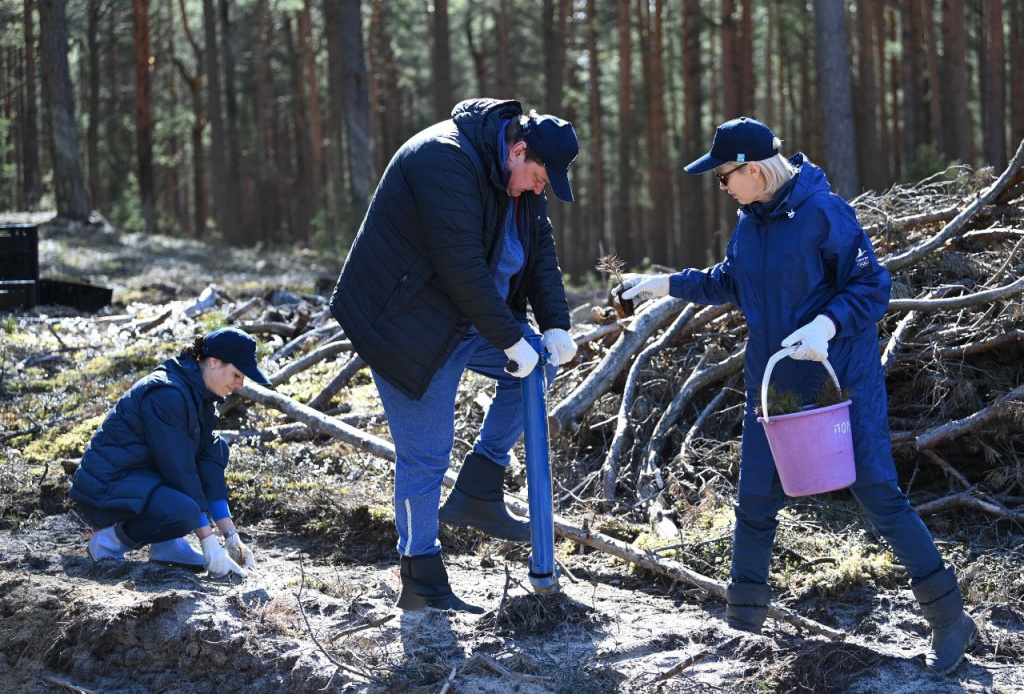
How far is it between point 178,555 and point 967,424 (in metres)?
3.87

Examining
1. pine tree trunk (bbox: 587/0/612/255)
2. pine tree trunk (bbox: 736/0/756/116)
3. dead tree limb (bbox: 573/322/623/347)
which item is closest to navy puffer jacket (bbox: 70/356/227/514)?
dead tree limb (bbox: 573/322/623/347)

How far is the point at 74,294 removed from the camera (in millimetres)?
11305

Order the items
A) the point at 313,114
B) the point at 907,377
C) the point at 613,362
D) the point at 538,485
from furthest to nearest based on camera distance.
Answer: the point at 313,114 < the point at 613,362 < the point at 907,377 < the point at 538,485

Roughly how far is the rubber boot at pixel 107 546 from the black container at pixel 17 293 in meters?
6.96

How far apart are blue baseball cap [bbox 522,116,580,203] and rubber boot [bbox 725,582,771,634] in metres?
1.57

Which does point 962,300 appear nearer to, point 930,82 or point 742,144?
point 742,144

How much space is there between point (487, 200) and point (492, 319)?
1.45 ft

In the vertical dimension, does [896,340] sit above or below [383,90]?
below

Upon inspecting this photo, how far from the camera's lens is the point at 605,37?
30.1m

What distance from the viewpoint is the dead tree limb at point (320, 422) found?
18.7 feet

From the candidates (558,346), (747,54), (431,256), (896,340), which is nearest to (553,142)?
(431,256)

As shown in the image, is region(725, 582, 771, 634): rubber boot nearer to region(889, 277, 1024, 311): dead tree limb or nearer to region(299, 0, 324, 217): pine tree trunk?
region(889, 277, 1024, 311): dead tree limb

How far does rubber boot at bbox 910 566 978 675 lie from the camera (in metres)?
3.40

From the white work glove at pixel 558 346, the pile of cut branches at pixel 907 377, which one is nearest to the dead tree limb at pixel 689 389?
the pile of cut branches at pixel 907 377
